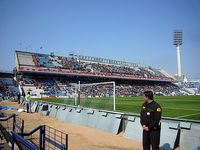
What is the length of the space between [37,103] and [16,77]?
3391 cm

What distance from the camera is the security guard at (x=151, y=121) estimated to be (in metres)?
6.54

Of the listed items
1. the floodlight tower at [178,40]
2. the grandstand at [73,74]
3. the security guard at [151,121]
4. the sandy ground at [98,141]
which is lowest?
the sandy ground at [98,141]

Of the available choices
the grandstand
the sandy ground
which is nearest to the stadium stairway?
the sandy ground

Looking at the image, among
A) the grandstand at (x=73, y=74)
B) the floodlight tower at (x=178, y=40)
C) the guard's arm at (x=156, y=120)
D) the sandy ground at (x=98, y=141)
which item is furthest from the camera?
the floodlight tower at (x=178, y=40)

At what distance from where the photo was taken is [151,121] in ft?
21.5

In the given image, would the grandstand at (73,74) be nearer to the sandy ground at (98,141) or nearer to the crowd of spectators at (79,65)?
the crowd of spectators at (79,65)

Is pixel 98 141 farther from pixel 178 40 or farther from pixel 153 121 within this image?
pixel 178 40

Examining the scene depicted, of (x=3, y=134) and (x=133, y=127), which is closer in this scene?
(x=3, y=134)

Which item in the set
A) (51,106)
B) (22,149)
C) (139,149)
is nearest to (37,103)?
(51,106)

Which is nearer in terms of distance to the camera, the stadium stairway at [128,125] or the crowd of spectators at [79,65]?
the stadium stairway at [128,125]

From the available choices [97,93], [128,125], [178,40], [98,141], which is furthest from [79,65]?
[178,40]

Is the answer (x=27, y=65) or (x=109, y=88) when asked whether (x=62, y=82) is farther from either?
(x=109, y=88)

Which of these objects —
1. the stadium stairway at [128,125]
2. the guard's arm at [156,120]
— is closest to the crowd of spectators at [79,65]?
the stadium stairway at [128,125]

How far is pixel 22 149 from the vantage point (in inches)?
200
